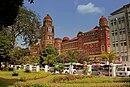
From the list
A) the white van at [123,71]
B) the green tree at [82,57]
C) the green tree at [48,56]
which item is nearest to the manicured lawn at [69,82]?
the white van at [123,71]

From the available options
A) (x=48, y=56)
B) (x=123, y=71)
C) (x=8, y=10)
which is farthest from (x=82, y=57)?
(x=8, y=10)

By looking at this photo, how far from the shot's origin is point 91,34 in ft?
293

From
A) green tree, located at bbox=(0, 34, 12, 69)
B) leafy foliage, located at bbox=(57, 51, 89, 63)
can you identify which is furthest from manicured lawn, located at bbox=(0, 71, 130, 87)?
leafy foliage, located at bbox=(57, 51, 89, 63)

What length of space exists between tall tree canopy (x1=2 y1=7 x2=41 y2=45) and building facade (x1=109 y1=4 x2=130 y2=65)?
20457 mm

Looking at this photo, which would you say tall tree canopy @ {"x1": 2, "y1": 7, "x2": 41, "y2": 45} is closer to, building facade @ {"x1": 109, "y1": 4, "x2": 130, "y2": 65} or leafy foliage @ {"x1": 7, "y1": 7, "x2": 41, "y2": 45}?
leafy foliage @ {"x1": 7, "y1": 7, "x2": 41, "y2": 45}

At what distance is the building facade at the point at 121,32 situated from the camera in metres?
54.7

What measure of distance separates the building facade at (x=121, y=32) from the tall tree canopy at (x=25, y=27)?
2046cm

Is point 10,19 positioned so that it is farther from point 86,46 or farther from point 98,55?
point 86,46

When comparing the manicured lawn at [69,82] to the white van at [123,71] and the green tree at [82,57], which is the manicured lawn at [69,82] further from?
the green tree at [82,57]

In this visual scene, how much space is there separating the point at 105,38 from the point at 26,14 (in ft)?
141

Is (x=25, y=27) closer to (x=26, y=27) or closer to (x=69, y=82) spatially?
(x=26, y=27)

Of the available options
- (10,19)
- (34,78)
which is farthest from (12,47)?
(10,19)

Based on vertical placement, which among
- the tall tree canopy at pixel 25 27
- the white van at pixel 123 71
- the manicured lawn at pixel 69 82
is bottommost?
the manicured lawn at pixel 69 82

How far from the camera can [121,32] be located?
183 ft
